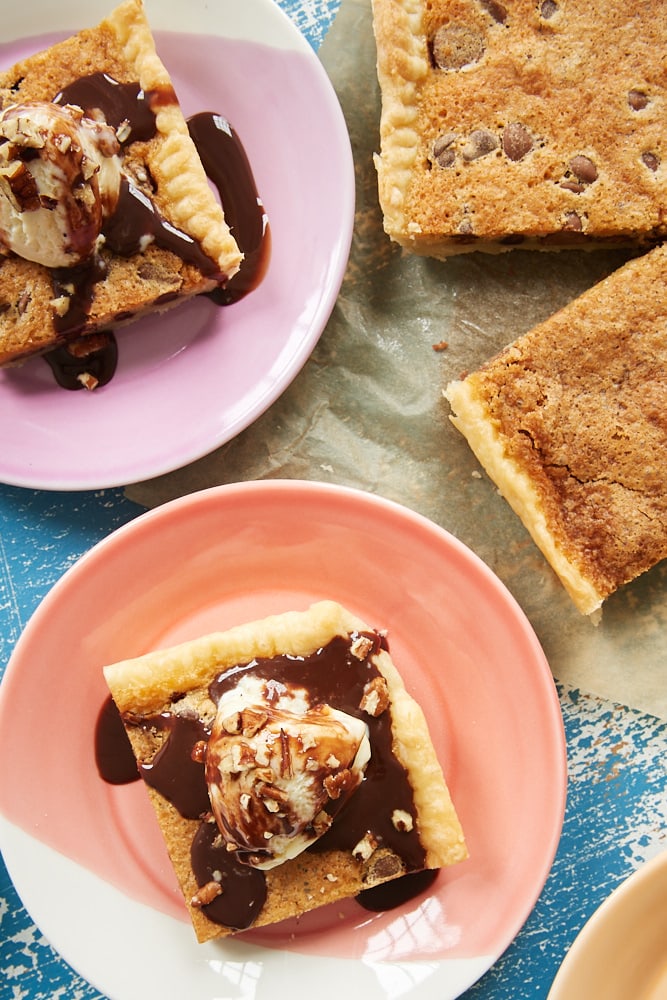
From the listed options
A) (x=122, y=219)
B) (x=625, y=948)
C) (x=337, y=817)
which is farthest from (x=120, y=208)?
(x=625, y=948)

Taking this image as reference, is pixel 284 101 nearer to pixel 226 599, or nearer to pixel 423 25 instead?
pixel 423 25

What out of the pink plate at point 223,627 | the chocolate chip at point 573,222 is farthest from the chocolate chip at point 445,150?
the pink plate at point 223,627

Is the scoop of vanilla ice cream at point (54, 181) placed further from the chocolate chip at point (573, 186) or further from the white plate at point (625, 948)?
the white plate at point (625, 948)

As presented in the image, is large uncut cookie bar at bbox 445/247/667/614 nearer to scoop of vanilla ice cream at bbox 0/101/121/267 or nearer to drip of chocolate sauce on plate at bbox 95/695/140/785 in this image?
scoop of vanilla ice cream at bbox 0/101/121/267

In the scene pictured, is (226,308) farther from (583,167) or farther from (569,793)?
(569,793)

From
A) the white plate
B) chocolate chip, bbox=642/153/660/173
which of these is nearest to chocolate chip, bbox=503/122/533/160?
chocolate chip, bbox=642/153/660/173

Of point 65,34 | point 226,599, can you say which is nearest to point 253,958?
point 226,599
